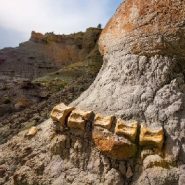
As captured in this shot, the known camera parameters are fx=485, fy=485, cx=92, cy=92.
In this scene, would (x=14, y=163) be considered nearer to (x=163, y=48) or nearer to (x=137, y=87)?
(x=137, y=87)

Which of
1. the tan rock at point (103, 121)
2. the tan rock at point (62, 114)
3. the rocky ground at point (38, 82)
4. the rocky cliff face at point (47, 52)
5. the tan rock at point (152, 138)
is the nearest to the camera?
the tan rock at point (152, 138)

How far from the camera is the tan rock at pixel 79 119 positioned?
6707 mm

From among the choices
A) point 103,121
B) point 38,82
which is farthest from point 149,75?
point 38,82

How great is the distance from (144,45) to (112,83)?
0.72 meters

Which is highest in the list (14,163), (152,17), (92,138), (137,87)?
(152,17)

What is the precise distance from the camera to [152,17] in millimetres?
6801

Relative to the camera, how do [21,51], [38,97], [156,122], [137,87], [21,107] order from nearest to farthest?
[156,122]
[137,87]
[21,107]
[38,97]
[21,51]

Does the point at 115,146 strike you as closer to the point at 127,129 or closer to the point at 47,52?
the point at 127,129

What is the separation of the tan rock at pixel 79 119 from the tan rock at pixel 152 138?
0.94 meters

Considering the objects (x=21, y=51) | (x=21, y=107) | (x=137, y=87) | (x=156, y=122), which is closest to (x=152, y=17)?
(x=137, y=87)

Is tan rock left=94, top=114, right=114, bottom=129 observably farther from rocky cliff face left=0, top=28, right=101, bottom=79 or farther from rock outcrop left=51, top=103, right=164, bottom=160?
rocky cliff face left=0, top=28, right=101, bottom=79

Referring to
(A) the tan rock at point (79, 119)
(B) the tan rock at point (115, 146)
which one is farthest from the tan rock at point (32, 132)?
(B) the tan rock at point (115, 146)

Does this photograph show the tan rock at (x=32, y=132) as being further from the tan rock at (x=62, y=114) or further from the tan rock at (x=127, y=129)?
the tan rock at (x=127, y=129)

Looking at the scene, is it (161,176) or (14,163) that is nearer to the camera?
(161,176)
